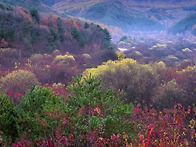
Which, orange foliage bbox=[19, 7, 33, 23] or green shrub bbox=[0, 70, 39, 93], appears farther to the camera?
orange foliage bbox=[19, 7, 33, 23]

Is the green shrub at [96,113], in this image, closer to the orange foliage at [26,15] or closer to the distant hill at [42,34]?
the distant hill at [42,34]

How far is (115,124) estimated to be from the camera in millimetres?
5973

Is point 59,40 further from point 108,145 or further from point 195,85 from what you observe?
point 108,145

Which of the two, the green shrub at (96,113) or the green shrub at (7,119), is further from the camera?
the green shrub at (7,119)

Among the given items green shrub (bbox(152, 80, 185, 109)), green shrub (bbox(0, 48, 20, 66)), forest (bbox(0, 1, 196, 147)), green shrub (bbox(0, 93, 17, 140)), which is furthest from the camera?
green shrub (bbox(0, 48, 20, 66))

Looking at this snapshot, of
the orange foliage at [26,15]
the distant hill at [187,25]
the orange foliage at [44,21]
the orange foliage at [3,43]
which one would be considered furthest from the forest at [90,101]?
the distant hill at [187,25]

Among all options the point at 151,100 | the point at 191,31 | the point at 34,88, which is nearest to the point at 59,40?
the point at 151,100

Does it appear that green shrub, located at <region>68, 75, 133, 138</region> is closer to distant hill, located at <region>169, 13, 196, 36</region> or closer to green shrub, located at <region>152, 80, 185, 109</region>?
green shrub, located at <region>152, 80, 185, 109</region>

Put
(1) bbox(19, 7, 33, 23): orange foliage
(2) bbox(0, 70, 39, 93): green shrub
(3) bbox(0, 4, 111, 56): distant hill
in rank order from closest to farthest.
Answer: (2) bbox(0, 70, 39, 93): green shrub
(3) bbox(0, 4, 111, 56): distant hill
(1) bbox(19, 7, 33, 23): orange foliage

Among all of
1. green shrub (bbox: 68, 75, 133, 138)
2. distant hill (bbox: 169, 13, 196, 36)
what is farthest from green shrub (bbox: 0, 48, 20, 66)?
distant hill (bbox: 169, 13, 196, 36)

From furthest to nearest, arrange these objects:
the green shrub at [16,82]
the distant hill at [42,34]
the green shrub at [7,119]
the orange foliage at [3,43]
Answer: the distant hill at [42,34] < the orange foliage at [3,43] < the green shrub at [16,82] < the green shrub at [7,119]

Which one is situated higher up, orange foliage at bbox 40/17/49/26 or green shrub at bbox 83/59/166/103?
orange foliage at bbox 40/17/49/26

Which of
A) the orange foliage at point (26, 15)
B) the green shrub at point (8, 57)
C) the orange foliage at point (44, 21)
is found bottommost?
the green shrub at point (8, 57)

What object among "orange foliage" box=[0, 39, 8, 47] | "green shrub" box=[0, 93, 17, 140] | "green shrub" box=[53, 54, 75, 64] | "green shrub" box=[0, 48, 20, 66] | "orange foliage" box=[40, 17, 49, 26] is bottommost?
"green shrub" box=[53, 54, 75, 64]
